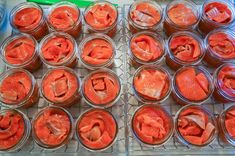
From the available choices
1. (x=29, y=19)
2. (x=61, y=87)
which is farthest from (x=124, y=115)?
(x=29, y=19)

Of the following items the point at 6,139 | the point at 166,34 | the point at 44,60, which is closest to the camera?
the point at 6,139

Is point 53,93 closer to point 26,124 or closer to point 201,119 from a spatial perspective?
point 26,124

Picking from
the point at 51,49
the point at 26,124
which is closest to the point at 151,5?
the point at 51,49

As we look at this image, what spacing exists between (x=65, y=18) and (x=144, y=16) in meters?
0.28

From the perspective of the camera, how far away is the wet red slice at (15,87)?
900 mm

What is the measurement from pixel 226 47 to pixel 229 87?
158 millimetres

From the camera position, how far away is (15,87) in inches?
36.2

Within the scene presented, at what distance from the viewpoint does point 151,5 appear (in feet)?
3.53

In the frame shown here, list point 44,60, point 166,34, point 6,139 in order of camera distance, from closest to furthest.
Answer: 1. point 6,139
2. point 44,60
3. point 166,34

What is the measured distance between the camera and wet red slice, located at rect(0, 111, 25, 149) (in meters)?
0.84

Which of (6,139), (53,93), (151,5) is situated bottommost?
(6,139)

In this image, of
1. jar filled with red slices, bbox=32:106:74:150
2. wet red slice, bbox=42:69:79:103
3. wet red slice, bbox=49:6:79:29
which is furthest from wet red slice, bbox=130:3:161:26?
jar filled with red slices, bbox=32:106:74:150

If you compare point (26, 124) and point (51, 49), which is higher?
point (51, 49)

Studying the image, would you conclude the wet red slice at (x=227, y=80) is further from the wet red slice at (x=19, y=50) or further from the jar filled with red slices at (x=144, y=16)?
the wet red slice at (x=19, y=50)
